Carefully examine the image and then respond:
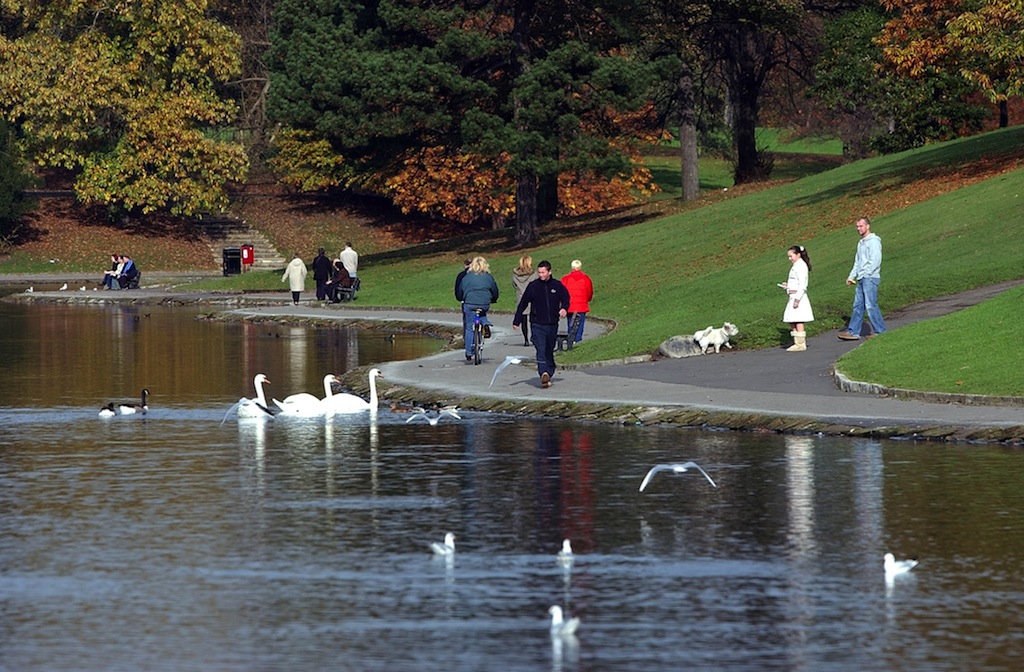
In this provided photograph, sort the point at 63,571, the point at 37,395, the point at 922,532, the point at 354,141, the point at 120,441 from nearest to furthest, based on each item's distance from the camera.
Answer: the point at 63,571 → the point at 922,532 → the point at 120,441 → the point at 37,395 → the point at 354,141

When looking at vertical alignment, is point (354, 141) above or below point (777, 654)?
above

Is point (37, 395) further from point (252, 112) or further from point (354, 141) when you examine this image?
point (252, 112)

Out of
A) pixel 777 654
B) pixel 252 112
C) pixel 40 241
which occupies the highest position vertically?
pixel 252 112

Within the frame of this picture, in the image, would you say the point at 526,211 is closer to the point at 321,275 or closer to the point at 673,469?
the point at 321,275

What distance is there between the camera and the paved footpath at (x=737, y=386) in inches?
790

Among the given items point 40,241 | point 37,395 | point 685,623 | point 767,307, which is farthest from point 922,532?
point 40,241

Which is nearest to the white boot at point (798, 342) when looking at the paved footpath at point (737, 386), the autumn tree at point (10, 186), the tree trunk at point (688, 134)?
the paved footpath at point (737, 386)

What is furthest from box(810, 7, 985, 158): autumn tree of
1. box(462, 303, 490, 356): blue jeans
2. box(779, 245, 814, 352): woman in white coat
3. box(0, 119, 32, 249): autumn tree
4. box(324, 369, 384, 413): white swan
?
box(324, 369, 384, 413): white swan

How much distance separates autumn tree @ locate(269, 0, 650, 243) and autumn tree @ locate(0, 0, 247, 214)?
1698cm

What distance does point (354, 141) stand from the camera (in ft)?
191

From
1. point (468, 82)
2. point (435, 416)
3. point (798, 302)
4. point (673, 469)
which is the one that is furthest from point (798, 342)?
point (468, 82)

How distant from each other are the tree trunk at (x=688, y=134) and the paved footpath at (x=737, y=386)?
30.2 m

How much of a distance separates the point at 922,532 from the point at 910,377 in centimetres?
976

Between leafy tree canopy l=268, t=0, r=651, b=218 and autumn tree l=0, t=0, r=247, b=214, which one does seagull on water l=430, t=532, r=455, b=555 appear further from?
autumn tree l=0, t=0, r=247, b=214
